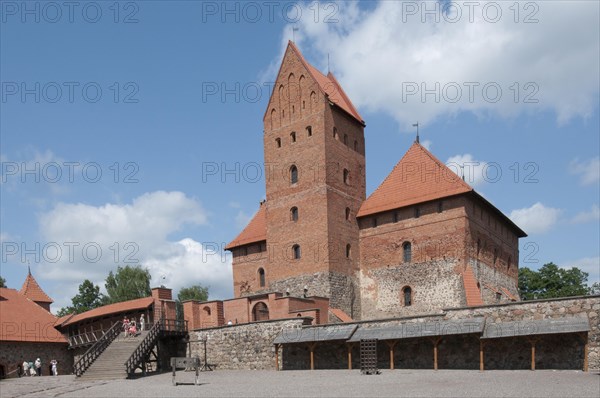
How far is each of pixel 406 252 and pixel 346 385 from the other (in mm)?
15443

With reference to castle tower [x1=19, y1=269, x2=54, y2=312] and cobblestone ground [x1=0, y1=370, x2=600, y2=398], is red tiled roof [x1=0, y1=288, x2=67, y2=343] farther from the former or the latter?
cobblestone ground [x1=0, y1=370, x2=600, y2=398]

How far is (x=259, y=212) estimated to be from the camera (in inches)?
1578

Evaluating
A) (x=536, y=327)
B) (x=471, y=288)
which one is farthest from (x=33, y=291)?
(x=536, y=327)

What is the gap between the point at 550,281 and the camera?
5053 cm

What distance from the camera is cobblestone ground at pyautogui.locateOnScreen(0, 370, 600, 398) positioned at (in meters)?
15.3

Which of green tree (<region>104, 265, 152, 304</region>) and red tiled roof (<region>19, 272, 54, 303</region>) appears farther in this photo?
green tree (<region>104, 265, 152, 304</region>)

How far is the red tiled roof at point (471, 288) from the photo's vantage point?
29.0m

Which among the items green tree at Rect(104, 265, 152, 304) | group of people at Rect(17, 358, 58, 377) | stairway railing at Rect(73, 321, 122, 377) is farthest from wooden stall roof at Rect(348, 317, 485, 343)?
green tree at Rect(104, 265, 152, 304)

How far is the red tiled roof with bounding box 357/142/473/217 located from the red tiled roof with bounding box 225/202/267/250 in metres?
5.99

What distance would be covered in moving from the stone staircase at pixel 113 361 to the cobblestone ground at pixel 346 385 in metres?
0.93

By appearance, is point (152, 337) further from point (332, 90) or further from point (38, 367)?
point (332, 90)

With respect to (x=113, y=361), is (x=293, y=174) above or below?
above

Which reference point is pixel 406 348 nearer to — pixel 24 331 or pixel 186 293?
pixel 24 331

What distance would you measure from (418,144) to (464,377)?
61.1 feet
